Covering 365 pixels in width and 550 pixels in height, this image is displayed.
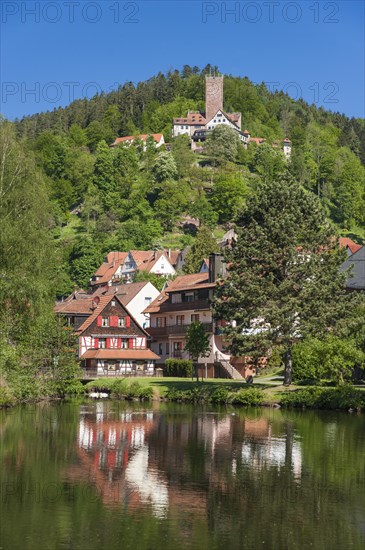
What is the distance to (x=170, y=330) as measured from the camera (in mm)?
88312

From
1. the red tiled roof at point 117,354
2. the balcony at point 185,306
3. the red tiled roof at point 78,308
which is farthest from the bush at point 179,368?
the red tiled roof at point 78,308

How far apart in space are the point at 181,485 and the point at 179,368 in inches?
2170

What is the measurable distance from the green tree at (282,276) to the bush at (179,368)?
20.9 meters

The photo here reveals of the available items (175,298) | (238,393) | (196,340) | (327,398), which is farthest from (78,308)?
(327,398)

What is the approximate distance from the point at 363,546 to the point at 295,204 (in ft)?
138

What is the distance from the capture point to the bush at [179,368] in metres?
77.6

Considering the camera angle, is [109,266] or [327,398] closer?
[327,398]

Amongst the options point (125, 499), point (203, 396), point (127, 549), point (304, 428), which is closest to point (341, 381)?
point (203, 396)

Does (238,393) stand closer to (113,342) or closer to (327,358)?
(327,358)

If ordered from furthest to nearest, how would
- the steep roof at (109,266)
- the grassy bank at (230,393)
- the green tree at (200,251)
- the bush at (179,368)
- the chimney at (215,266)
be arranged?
the steep roof at (109,266) < the green tree at (200,251) < the chimney at (215,266) < the bush at (179,368) < the grassy bank at (230,393)

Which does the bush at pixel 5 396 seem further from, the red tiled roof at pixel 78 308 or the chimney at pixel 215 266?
the red tiled roof at pixel 78 308

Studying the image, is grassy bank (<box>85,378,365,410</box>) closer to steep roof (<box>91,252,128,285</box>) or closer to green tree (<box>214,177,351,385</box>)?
green tree (<box>214,177,351,385</box>)

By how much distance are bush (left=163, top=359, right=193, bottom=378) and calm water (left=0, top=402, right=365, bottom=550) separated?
34.3 m

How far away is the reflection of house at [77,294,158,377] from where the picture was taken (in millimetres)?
82500
